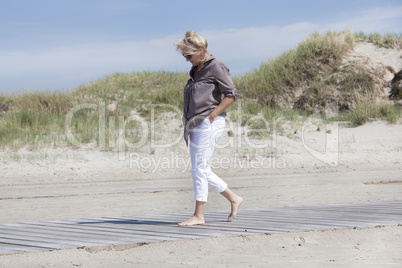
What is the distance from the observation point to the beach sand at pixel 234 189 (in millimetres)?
4379

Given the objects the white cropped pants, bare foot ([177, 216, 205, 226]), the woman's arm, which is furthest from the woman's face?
bare foot ([177, 216, 205, 226])

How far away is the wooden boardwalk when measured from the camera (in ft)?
15.1

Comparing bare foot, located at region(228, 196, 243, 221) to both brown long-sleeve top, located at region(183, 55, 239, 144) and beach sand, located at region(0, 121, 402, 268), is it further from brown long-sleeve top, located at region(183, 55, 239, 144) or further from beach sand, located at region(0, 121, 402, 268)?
brown long-sleeve top, located at region(183, 55, 239, 144)

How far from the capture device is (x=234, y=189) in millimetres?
9141

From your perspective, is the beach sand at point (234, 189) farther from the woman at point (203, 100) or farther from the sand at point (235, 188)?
the woman at point (203, 100)

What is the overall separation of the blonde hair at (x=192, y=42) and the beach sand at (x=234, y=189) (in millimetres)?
1877

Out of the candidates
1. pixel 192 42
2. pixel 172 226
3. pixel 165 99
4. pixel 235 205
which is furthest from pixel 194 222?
pixel 165 99

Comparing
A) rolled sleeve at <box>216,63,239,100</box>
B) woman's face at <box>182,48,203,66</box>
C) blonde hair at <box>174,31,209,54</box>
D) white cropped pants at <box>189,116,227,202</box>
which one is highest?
blonde hair at <box>174,31,209,54</box>

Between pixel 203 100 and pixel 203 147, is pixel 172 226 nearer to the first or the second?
pixel 203 147

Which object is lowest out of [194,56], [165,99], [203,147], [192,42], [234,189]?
[234,189]

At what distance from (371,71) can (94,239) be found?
17.9 metres

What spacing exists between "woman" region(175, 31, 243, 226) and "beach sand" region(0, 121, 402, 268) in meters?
0.83

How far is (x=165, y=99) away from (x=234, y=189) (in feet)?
34.4

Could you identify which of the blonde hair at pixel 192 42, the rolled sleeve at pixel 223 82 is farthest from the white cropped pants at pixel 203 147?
the blonde hair at pixel 192 42
